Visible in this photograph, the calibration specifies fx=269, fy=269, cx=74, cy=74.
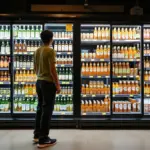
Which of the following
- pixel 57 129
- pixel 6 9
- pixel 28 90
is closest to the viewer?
pixel 57 129

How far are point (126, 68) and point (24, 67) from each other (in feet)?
7.08

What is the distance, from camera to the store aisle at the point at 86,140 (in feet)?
13.8

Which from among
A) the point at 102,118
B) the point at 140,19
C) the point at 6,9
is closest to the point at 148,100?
the point at 102,118

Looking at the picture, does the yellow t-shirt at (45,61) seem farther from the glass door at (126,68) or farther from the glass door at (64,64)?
the glass door at (126,68)

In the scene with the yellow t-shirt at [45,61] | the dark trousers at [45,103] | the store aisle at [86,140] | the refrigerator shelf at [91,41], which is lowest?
the store aisle at [86,140]

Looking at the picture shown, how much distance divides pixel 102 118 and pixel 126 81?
3.28ft

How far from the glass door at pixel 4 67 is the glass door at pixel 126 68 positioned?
225 cm

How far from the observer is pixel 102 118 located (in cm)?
550

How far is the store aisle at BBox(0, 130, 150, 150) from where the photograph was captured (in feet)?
13.8

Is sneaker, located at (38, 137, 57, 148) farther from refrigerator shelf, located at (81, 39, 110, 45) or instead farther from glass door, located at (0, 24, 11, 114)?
refrigerator shelf, located at (81, 39, 110, 45)

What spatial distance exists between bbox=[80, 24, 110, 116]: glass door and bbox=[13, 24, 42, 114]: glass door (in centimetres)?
106

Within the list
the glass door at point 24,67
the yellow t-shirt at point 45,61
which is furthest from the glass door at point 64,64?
the yellow t-shirt at point 45,61

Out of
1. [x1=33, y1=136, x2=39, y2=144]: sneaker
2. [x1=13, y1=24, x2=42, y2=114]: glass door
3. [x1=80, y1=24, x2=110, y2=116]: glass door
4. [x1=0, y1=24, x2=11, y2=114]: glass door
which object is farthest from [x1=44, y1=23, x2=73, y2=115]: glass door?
[x1=33, y1=136, x2=39, y2=144]: sneaker

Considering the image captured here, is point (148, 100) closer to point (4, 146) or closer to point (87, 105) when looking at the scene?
point (87, 105)
